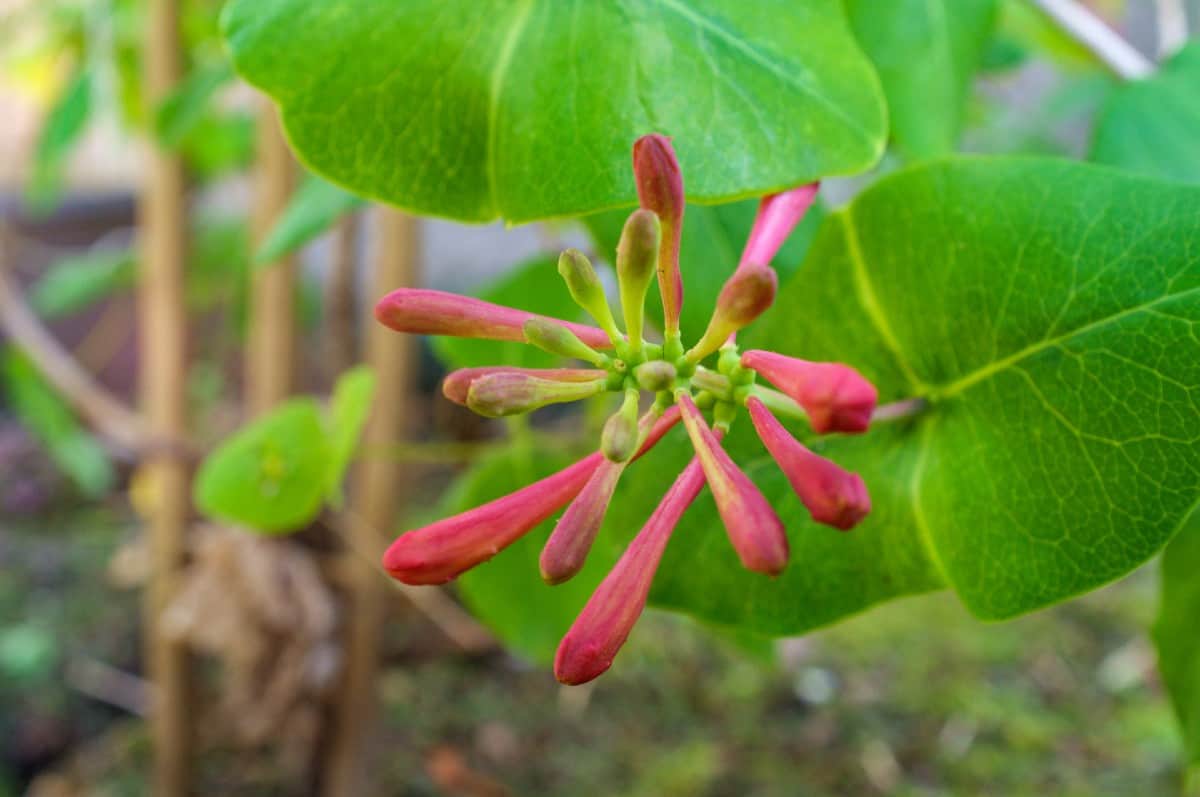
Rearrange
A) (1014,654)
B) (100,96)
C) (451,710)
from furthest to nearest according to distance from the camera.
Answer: (1014,654), (451,710), (100,96)

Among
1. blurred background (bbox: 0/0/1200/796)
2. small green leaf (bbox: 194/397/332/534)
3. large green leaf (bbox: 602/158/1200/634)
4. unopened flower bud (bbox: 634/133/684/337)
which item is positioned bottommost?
blurred background (bbox: 0/0/1200/796)

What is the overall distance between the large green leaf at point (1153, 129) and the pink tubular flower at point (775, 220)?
19 centimetres

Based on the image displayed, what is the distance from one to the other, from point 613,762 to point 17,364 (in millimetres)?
809

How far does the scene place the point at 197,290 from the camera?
143cm

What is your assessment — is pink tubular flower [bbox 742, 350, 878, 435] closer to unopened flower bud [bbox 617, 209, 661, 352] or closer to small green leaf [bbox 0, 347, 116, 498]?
unopened flower bud [bbox 617, 209, 661, 352]

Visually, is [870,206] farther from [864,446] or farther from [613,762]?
[613,762]

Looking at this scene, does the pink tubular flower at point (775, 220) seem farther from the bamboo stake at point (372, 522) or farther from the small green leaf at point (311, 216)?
the bamboo stake at point (372, 522)

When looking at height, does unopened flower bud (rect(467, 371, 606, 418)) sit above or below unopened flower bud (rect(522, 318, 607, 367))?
below

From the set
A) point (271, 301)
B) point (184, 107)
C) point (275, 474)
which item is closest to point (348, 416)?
point (275, 474)

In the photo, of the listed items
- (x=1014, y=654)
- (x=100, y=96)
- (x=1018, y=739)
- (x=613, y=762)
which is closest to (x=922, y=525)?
(x=100, y=96)

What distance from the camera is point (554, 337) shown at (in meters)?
0.27

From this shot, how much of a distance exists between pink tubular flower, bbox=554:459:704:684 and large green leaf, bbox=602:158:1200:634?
0.09 meters

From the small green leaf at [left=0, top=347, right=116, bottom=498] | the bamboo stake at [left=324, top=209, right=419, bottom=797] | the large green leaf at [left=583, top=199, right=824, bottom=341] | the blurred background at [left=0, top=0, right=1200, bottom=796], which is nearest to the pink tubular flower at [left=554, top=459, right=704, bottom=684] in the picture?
the large green leaf at [left=583, top=199, right=824, bottom=341]

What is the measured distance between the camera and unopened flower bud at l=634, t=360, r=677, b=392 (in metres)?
0.26
